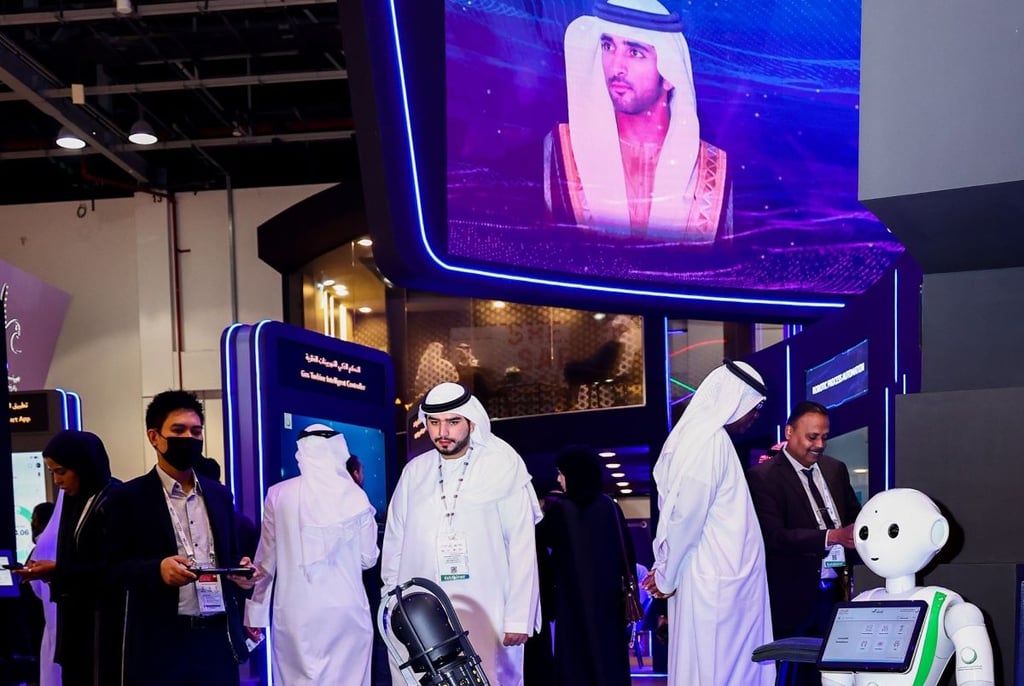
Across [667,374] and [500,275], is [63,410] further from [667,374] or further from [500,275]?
[500,275]

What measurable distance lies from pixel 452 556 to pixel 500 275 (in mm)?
1737

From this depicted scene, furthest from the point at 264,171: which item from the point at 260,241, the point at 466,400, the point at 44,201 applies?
the point at 466,400

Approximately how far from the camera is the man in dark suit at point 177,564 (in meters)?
4.21

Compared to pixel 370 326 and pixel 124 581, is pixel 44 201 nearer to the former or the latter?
pixel 370 326

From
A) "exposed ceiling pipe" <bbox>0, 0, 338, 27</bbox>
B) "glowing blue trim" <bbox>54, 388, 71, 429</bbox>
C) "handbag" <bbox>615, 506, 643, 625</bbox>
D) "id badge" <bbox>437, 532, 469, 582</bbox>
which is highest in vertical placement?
"exposed ceiling pipe" <bbox>0, 0, 338, 27</bbox>

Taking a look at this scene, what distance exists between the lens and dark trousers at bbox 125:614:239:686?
418 centimetres

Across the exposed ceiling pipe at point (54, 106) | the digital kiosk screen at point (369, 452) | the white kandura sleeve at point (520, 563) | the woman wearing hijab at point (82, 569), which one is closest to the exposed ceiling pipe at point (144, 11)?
the exposed ceiling pipe at point (54, 106)

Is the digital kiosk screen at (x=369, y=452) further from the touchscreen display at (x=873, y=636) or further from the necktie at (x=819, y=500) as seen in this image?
the touchscreen display at (x=873, y=636)

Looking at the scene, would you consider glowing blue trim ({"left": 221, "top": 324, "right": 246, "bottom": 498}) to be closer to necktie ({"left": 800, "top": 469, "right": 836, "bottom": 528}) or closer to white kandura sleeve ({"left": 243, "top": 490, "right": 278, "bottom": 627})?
white kandura sleeve ({"left": 243, "top": 490, "right": 278, "bottom": 627})

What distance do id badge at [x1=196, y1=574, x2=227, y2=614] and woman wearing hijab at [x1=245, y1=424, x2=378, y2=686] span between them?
1.45 m

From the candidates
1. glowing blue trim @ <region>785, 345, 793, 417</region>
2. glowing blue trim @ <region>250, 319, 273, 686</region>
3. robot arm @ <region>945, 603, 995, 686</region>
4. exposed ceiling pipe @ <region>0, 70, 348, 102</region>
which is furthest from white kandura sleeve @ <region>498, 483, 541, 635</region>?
exposed ceiling pipe @ <region>0, 70, 348, 102</region>

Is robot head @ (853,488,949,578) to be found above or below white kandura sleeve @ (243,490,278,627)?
above

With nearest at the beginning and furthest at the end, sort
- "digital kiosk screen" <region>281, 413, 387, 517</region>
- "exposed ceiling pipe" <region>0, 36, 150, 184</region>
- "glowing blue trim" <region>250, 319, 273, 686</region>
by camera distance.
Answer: "glowing blue trim" <region>250, 319, 273, 686</region> < "digital kiosk screen" <region>281, 413, 387, 517</region> < "exposed ceiling pipe" <region>0, 36, 150, 184</region>

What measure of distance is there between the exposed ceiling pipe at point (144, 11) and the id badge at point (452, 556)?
7.05 metres
